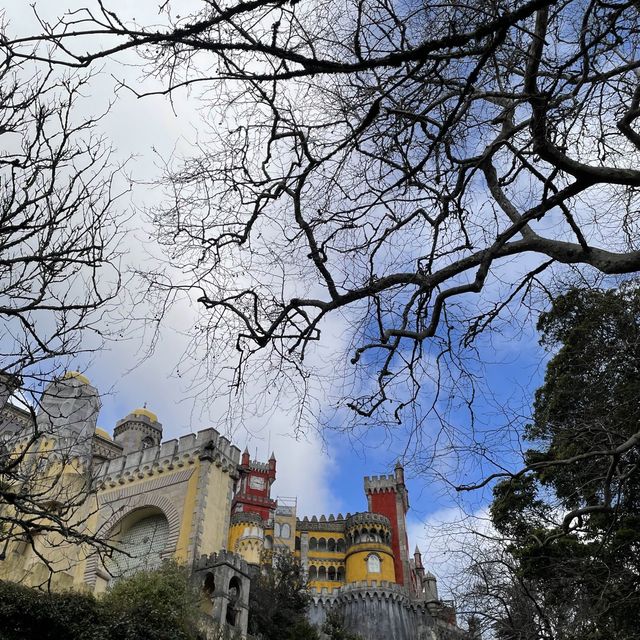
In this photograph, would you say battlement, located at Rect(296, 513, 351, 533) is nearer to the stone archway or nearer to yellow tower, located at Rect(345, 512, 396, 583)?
yellow tower, located at Rect(345, 512, 396, 583)

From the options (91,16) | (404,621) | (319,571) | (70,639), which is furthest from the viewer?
(319,571)

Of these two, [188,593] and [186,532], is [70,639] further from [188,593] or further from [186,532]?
[186,532]

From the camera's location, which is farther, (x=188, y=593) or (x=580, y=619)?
(x=188, y=593)

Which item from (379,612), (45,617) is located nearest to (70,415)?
(45,617)

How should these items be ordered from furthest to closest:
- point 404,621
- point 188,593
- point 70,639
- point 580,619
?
point 404,621 < point 188,593 < point 70,639 < point 580,619

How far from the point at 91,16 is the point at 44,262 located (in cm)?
342

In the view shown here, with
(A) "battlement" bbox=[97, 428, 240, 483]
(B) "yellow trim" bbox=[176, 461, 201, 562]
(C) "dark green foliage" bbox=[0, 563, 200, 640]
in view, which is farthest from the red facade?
(C) "dark green foliage" bbox=[0, 563, 200, 640]

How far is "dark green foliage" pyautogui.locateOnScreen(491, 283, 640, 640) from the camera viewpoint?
21.9 ft

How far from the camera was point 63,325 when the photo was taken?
6.33 metres

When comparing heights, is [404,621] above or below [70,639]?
above

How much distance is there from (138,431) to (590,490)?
4145 cm

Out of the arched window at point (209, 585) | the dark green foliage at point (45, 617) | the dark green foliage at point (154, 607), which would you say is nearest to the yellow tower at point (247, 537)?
the arched window at point (209, 585)

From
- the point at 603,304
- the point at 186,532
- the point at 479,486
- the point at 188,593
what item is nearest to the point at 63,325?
the point at 479,486

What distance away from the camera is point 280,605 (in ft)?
88.1
